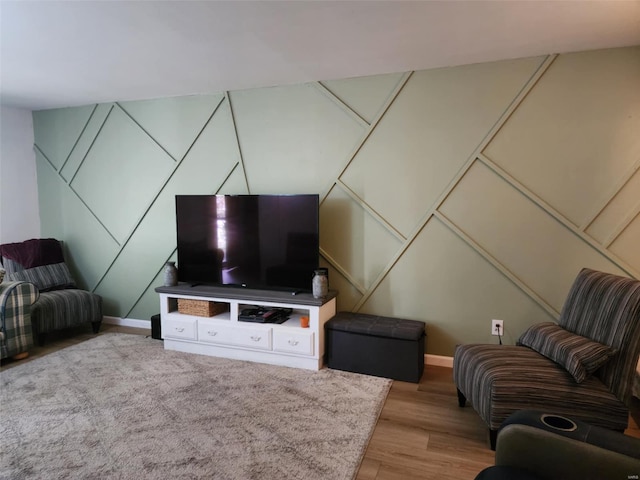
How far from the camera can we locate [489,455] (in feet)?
6.64

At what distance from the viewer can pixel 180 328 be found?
338cm

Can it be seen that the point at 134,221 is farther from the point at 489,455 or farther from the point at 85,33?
the point at 489,455

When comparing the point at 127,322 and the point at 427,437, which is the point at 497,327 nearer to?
the point at 427,437

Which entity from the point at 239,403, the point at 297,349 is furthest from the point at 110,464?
the point at 297,349

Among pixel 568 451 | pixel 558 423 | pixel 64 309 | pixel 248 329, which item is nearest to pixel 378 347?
pixel 248 329

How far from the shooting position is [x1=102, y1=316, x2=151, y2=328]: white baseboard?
4141 millimetres

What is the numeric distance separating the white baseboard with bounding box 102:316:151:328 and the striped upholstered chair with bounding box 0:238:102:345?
25 cm

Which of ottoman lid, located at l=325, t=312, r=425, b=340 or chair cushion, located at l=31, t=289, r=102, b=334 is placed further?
chair cushion, located at l=31, t=289, r=102, b=334

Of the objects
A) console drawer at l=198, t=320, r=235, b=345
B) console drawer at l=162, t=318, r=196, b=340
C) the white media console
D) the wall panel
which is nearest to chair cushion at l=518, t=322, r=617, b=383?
the wall panel

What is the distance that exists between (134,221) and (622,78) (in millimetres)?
4258

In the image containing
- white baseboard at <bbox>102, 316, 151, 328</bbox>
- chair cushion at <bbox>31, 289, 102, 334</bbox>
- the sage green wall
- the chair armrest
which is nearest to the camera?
the chair armrest

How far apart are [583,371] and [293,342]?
185cm

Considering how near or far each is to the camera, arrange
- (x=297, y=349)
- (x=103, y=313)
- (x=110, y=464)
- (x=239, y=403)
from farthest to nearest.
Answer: (x=103, y=313)
(x=297, y=349)
(x=239, y=403)
(x=110, y=464)

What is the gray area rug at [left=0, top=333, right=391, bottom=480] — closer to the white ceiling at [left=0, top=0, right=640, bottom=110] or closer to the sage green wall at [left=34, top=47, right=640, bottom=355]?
the sage green wall at [left=34, top=47, right=640, bottom=355]
